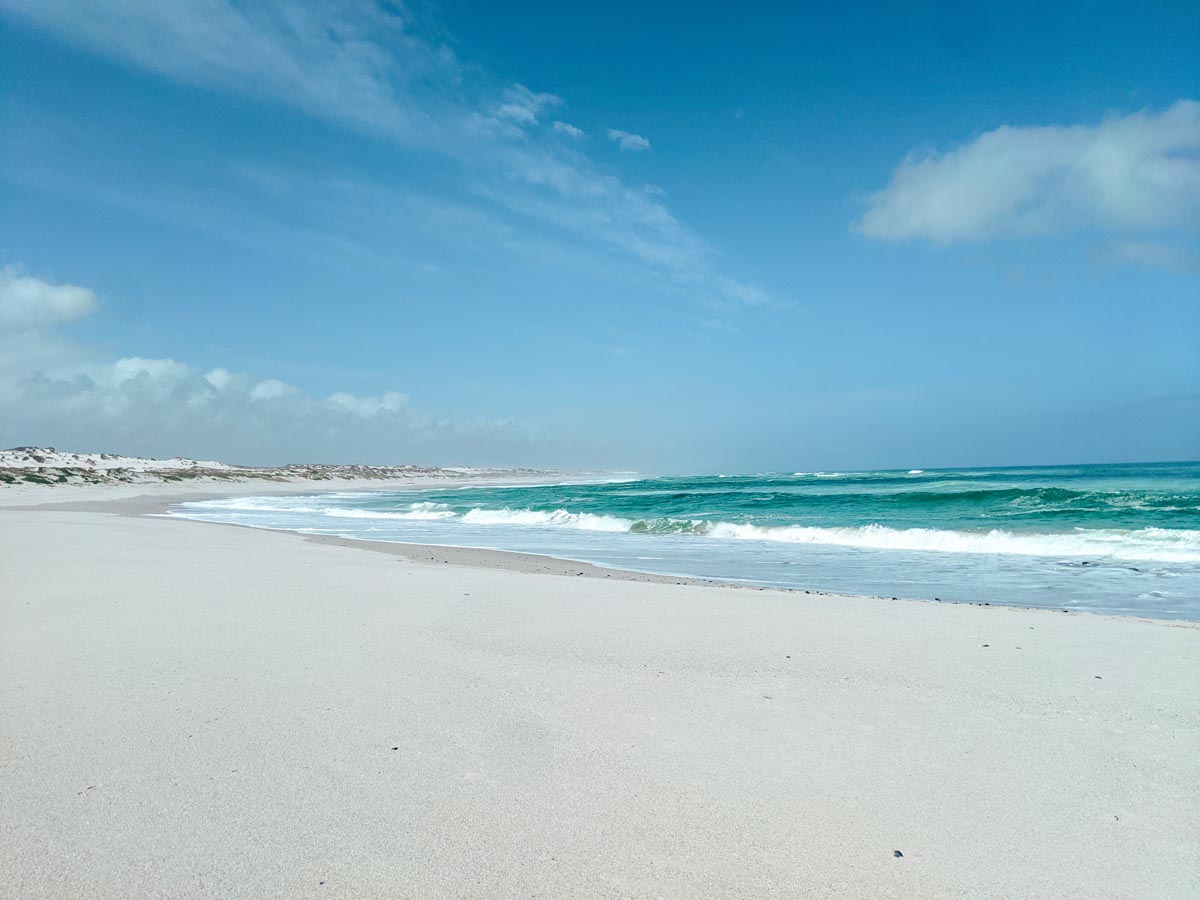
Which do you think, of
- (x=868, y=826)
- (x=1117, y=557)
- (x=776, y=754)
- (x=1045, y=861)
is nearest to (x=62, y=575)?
(x=776, y=754)

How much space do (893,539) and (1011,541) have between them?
224 cm

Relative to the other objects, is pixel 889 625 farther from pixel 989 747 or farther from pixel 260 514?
pixel 260 514

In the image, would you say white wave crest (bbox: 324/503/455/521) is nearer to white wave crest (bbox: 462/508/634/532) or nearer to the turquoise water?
the turquoise water

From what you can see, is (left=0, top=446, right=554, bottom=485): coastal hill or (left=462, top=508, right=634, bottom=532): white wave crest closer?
(left=462, top=508, right=634, bottom=532): white wave crest

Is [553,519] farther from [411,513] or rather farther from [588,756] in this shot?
[588,756]

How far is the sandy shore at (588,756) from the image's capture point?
87.5 inches

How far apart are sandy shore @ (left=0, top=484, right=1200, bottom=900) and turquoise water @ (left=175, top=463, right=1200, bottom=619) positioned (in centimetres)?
356

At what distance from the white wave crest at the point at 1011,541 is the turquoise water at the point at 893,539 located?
0.11ft

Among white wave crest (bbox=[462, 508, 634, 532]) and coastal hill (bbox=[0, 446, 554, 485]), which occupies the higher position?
coastal hill (bbox=[0, 446, 554, 485])

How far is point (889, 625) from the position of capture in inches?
234

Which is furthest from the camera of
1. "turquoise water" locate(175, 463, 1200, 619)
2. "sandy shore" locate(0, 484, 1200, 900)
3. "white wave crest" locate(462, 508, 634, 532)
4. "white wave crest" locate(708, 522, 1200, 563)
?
"white wave crest" locate(462, 508, 634, 532)

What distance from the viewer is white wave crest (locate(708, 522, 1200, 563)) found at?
12.2 meters

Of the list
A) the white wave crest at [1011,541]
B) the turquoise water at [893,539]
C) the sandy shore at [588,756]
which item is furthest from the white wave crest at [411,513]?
the sandy shore at [588,756]

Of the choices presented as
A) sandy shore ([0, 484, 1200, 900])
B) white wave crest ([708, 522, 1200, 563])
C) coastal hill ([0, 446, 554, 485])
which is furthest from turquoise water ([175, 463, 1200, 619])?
coastal hill ([0, 446, 554, 485])
